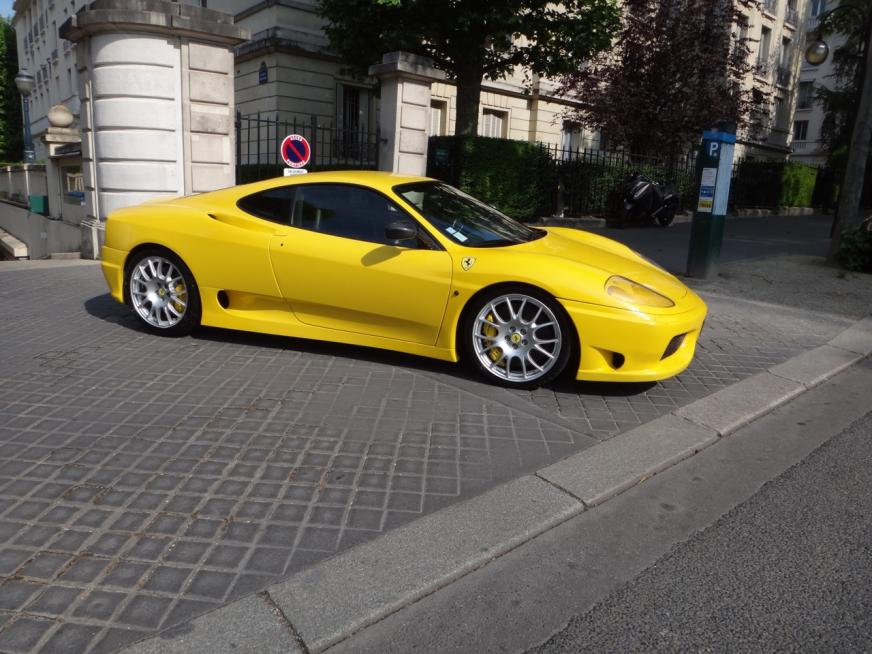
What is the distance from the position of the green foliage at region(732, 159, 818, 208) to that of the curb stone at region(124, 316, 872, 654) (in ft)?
74.7

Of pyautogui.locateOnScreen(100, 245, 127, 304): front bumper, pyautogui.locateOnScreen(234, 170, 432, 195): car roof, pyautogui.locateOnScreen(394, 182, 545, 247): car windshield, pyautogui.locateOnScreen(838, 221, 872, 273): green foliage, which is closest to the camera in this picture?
pyautogui.locateOnScreen(394, 182, 545, 247): car windshield

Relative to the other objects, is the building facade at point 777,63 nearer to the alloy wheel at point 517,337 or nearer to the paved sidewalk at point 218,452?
the alloy wheel at point 517,337

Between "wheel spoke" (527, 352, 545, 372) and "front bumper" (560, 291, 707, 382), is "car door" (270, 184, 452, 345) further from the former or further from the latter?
"front bumper" (560, 291, 707, 382)

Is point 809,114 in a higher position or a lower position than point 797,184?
higher

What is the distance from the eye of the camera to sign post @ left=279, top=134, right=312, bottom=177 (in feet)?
29.9

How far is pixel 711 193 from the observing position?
8602 mm

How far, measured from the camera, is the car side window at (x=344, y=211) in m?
4.75

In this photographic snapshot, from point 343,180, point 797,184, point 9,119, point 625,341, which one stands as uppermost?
point 9,119

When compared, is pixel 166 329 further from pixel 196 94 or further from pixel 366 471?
pixel 196 94

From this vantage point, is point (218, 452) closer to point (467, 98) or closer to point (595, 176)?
point (467, 98)

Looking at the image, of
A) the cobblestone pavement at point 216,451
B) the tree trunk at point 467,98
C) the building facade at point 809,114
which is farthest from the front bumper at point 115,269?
the building facade at point 809,114

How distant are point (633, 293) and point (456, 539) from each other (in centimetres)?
220

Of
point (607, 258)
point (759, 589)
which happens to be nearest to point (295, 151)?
point (607, 258)

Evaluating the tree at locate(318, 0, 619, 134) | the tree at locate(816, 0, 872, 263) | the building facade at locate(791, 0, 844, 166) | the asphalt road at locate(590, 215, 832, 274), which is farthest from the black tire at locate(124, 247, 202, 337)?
the building facade at locate(791, 0, 844, 166)
